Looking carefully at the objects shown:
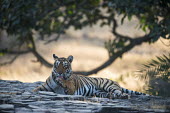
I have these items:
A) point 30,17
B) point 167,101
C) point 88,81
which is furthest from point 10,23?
point 167,101

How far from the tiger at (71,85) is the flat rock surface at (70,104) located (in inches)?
15.3

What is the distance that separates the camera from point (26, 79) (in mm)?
14938

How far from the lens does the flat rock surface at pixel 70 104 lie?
5461 millimetres

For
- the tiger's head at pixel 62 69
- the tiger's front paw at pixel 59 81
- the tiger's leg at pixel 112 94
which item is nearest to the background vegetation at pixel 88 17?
the tiger's leg at pixel 112 94

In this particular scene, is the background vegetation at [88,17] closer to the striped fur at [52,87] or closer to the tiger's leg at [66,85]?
the tiger's leg at [66,85]

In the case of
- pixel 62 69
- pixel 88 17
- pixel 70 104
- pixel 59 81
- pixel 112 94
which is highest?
pixel 88 17

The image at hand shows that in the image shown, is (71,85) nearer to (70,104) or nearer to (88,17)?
(70,104)

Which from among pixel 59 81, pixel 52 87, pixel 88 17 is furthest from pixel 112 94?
pixel 88 17

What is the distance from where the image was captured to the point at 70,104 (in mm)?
5867

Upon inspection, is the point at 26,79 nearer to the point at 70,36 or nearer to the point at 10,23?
the point at 10,23

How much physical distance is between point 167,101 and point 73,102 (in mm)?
1729

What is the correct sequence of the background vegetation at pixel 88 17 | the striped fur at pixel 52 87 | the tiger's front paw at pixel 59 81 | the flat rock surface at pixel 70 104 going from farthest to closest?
the background vegetation at pixel 88 17
the striped fur at pixel 52 87
the tiger's front paw at pixel 59 81
the flat rock surface at pixel 70 104

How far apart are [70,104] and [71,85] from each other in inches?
53.3

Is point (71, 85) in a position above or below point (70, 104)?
above
